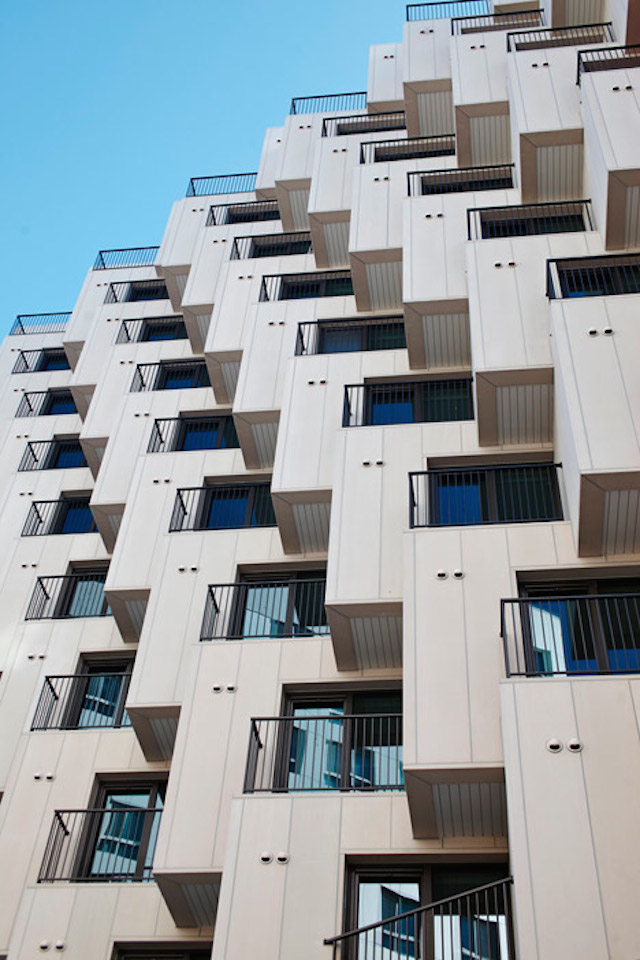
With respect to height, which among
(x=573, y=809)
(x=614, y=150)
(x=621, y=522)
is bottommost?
(x=573, y=809)

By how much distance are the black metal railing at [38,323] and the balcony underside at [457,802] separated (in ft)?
91.6

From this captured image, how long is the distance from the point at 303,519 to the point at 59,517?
9463mm

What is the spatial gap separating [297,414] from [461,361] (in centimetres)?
414

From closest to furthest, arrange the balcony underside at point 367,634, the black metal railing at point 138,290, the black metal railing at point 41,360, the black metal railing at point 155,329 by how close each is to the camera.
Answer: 1. the balcony underside at point 367,634
2. the black metal railing at point 155,329
3. the black metal railing at point 138,290
4. the black metal railing at point 41,360

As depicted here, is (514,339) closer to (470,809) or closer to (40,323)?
(470,809)

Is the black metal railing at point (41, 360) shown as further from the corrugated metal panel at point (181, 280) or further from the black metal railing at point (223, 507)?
the black metal railing at point (223, 507)

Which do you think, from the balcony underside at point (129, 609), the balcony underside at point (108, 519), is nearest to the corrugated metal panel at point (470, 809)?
the balcony underside at point (129, 609)

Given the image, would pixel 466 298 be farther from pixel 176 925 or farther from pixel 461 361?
pixel 176 925

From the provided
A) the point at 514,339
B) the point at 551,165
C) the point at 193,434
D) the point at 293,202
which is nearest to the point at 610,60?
the point at 551,165

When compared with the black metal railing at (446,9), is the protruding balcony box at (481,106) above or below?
below

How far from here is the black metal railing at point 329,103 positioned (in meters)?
34.5

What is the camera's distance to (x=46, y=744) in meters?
16.8

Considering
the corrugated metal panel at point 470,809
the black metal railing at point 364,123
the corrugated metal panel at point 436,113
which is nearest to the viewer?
the corrugated metal panel at point 470,809

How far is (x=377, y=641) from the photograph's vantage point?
14.9m
